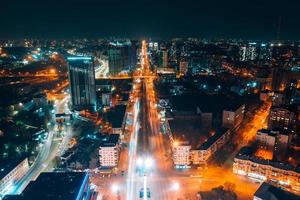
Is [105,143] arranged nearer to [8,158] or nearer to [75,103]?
[8,158]

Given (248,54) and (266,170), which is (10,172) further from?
(248,54)

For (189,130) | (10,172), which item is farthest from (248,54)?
(10,172)

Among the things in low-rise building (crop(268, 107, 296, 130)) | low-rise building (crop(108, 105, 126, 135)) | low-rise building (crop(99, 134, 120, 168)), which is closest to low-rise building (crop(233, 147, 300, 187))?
low-rise building (crop(268, 107, 296, 130))

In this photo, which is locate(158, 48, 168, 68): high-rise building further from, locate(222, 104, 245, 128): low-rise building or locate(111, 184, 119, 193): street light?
locate(111, 184, 119, 193): street light

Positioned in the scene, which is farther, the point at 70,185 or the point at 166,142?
the point at 166,142

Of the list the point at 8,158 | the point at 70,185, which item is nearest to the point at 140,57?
the point at 8,158

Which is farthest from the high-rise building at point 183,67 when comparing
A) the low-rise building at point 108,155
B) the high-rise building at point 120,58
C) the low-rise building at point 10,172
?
the low-rise building at point 10,172
